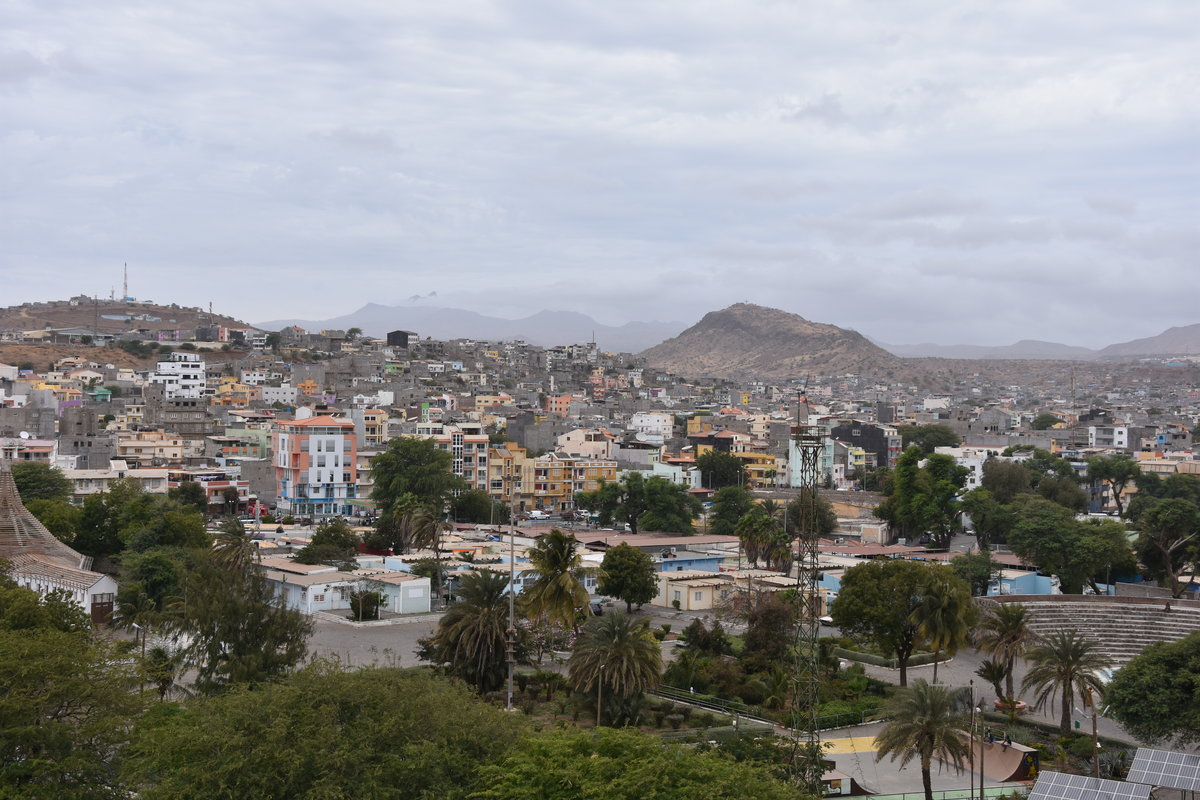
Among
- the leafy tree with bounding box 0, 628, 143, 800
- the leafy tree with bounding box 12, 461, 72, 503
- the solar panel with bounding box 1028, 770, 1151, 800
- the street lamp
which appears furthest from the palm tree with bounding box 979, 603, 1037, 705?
the leafy tree with bounding box 12, 461, 72, 503

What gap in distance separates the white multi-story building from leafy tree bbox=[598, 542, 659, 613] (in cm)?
5727

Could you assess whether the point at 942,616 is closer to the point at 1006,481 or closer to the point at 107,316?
the point at 1006,481

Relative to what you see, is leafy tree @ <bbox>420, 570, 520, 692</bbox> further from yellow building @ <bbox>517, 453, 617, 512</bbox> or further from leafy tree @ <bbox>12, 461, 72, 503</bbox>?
yellow building @ <bbox>517, 453, 617, 512</bbox>

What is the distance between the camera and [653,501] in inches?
2039

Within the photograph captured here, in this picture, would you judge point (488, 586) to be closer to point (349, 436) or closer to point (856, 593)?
point (856, 593)

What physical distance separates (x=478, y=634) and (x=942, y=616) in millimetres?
10104

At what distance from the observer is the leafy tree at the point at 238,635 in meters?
20.8

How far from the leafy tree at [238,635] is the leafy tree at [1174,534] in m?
29.4

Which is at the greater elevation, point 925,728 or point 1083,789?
point 925,728

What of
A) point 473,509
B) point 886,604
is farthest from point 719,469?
point 886,604

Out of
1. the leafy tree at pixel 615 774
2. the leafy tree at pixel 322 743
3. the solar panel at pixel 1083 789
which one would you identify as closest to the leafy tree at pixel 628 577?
the solar panel at pixel 1083 789

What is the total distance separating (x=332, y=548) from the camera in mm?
38406

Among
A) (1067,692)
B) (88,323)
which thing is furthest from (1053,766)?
(88,323)

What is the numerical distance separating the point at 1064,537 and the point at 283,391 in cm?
6541
